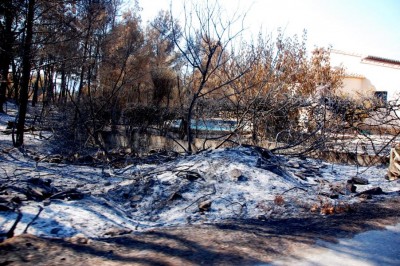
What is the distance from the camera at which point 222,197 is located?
16.5ft

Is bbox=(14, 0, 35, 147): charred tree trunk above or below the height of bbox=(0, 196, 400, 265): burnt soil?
above

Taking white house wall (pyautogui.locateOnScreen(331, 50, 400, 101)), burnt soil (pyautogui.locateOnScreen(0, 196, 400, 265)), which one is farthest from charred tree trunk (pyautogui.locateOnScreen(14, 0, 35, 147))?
white house wall (pyautogui.locateOnScreen(331, 50, 400, 101))

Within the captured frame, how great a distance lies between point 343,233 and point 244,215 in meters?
1.27

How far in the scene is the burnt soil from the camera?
9.78ft

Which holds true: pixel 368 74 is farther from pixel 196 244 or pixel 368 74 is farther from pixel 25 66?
pixel 196 244

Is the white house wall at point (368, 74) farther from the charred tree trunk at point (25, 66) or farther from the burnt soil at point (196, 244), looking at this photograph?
the burnt soil at point (196, 244)

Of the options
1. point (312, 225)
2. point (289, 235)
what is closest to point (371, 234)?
point (312, 225)

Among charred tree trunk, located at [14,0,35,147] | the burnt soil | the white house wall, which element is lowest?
the burnt soil

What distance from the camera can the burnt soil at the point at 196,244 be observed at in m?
2.98

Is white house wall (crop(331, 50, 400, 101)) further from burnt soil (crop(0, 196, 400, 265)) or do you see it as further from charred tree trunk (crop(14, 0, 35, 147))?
burnt soil (crop(0, 196, 400, 265))

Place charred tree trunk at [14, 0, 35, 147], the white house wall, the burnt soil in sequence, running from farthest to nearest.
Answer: the white house wall, charred tree trunk at [14, 0, 35, 147], the burnt soil

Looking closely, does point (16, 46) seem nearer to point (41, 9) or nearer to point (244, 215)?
point (41, 9)

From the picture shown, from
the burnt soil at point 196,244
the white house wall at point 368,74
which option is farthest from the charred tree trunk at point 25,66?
the white house wall at point 368,74

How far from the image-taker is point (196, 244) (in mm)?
3395
